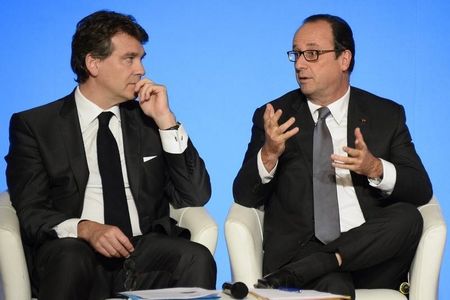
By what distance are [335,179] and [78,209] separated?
1011 millimetres

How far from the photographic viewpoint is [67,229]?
370cm

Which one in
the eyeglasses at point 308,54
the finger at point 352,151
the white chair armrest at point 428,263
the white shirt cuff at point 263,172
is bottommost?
the white chair armrest at point 428,263

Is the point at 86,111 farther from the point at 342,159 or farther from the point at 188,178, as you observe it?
the point at 342,159

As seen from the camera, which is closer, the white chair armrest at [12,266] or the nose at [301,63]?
the white chair armrest at [12,266]

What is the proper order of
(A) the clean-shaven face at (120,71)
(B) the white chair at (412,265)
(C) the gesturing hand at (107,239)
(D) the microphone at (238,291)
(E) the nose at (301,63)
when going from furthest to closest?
(E) the nose at (301,63), (A) the clean-shaven face at (120,71), (B) the white chair at (412,265), (C) the gesturing hand at (107,239), (D) the microphone at (238,291)

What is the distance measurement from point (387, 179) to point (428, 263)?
1.20 ft

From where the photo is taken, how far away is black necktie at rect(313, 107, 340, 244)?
13.1 ft

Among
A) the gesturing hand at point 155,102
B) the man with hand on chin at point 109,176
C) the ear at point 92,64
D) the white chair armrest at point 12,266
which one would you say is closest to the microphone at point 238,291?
the man with hand on chin at point 109,176

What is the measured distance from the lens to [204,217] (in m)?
3.93

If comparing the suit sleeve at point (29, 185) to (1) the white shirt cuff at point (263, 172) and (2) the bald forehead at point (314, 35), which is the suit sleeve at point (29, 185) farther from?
(2) the bald forehead at point (314, 35)

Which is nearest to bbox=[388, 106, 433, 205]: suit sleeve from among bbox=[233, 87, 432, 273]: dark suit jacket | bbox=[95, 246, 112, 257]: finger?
bbox=[233, 87, 432, 273]: dark suit jacket

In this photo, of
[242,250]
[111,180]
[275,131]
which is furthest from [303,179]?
[111,180]

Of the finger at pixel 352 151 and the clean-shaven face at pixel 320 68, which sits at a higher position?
the clean-shaven face at pixel 320 68

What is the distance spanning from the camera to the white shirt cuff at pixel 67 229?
370 cm
